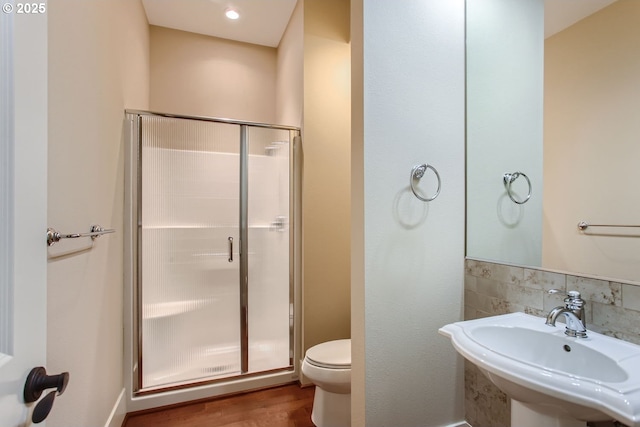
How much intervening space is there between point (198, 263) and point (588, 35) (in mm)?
2386

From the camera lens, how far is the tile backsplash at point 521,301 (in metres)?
0.96

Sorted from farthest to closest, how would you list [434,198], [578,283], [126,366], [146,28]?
[146,28], [126,366], [434,198], [578,283]

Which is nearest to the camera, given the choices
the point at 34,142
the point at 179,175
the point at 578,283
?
the point at 34,142

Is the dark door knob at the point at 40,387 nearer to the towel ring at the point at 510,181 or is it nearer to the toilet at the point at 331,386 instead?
the toilet at the point at 331,386

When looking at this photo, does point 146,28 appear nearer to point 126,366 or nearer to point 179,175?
point 179,175

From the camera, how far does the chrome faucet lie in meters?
0.98

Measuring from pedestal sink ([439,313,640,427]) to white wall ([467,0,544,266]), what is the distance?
0.45 metres

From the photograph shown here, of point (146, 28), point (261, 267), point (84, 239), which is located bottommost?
point (261, 267)

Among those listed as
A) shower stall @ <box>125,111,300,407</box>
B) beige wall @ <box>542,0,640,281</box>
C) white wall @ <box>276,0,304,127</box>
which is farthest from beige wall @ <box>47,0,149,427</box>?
beige wall @ <box>542,0,640,281</box>

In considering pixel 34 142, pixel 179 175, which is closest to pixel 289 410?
pixel 179 175

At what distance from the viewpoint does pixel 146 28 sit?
8.25ft

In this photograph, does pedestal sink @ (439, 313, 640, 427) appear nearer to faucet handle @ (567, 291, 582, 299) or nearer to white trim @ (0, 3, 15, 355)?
faucet handle @ (567, 291, 582, 299)

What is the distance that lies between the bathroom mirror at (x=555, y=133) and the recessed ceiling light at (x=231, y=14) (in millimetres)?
1853

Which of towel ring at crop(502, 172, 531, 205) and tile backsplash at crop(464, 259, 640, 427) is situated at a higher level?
towel ring at crop(502, 172, 531, 205)
